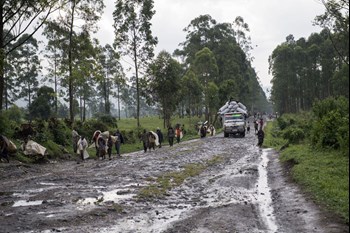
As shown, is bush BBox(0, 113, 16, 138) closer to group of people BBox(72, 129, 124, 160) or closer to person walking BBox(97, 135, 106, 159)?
group of people BBox(72, 129, 124, 160)

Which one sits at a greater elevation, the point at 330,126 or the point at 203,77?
the point at 203,77

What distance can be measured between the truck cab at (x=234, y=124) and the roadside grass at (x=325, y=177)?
21.1 meters

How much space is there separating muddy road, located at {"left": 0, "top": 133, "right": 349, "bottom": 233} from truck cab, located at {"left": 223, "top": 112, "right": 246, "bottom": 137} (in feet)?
76.8

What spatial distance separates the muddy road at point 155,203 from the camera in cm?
856

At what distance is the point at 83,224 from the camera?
8664 millimetres

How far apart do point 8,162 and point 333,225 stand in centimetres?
1571

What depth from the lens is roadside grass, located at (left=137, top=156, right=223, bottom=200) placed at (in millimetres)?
12198

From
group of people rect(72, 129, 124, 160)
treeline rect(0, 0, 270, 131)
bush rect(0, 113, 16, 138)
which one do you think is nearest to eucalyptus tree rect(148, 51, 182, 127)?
treeline rect(0, 0, 270, 131)

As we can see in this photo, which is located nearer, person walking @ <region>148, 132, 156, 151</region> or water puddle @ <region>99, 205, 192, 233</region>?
water puddle @ <region>99, 205, 192, 233</region>

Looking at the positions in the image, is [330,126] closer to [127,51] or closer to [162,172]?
[162,172]

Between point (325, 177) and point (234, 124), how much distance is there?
1133 inches

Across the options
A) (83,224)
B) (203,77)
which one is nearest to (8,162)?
(83,224)

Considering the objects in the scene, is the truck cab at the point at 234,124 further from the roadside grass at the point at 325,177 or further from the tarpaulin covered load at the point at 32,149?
the tarpaulin covered load at the point at 32,149

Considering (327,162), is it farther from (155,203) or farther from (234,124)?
(234,124)
